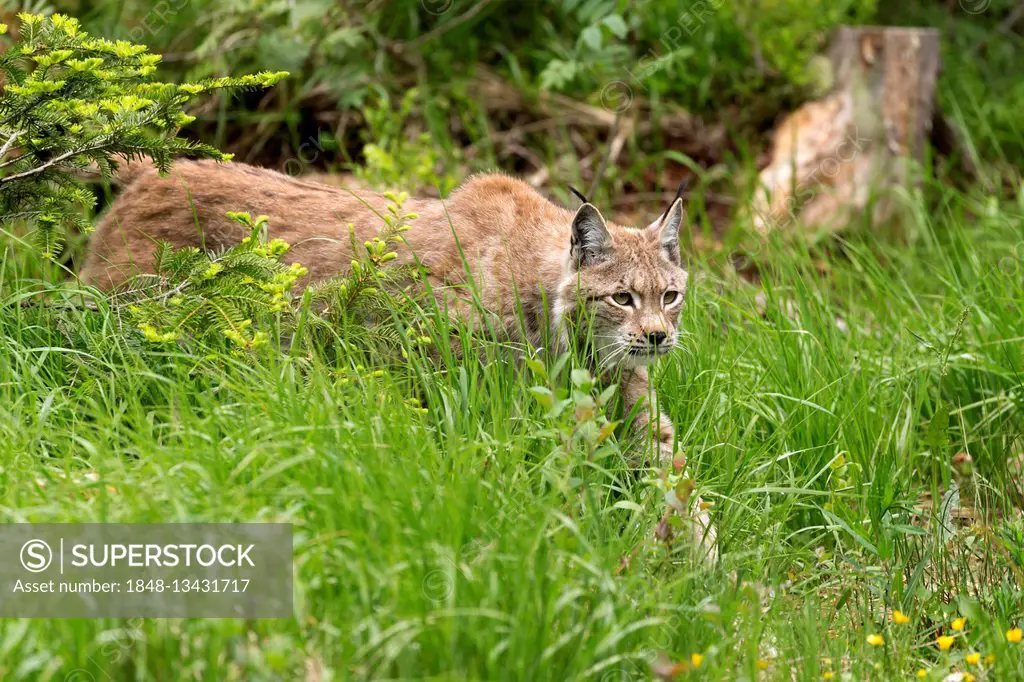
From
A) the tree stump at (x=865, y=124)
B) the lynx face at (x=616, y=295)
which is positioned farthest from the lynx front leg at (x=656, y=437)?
the tree stump at (x=865, y=124)

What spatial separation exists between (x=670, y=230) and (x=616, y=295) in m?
0.43

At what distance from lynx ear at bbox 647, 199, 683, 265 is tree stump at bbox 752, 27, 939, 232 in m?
2.97

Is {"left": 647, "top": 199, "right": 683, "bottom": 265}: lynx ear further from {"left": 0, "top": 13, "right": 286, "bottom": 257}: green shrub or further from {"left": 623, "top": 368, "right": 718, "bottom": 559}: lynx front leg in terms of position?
{"left": 0, "top": 13, "right": 286, "bottom": 257}: green shrub

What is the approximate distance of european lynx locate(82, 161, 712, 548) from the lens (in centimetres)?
453

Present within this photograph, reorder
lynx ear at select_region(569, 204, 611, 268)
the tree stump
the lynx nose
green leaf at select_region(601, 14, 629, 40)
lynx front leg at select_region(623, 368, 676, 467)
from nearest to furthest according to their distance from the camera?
lynx front leg at select_region(623, 368, 676, 467), the lynx nose, lynx ear at select_region(569, 204, 611, 268), green leaf at select_region(601, 14, 629, 40), the tree stump

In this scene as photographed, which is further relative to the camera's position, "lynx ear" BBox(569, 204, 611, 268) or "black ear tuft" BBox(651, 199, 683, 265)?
"black ear tuft" BBox(651, 199, 683, 265)

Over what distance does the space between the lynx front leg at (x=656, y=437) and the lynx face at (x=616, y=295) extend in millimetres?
143

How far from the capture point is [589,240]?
15.0 feet

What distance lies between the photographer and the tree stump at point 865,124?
7.69 meters

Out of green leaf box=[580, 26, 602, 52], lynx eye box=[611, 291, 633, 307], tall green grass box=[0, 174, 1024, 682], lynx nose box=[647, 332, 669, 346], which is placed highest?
green leaf box=[580, 26, 602, 52]

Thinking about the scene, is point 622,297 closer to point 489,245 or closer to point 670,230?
point 670,230

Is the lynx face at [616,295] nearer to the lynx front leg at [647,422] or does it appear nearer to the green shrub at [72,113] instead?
the lynx front leg at [647,422]

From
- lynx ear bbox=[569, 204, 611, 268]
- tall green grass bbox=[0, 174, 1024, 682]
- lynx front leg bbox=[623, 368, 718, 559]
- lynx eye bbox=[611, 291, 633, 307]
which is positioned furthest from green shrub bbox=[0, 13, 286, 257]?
lynx front leg bbox=[623, 368, 718, 559]

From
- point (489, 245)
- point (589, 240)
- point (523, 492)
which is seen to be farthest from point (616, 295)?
point (523, 492)
